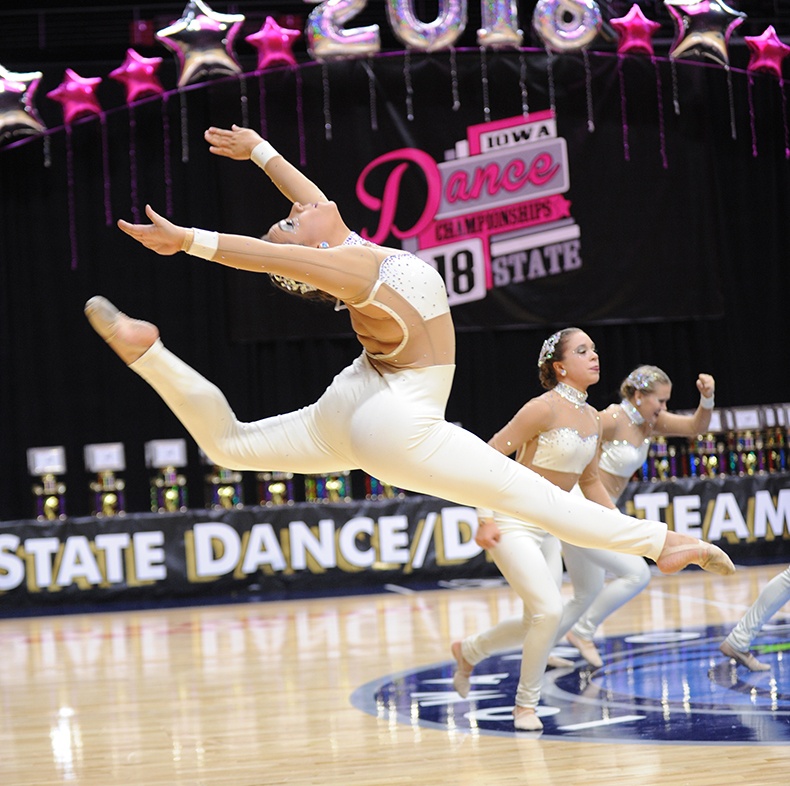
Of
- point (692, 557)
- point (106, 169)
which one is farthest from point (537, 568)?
point (106, 169)

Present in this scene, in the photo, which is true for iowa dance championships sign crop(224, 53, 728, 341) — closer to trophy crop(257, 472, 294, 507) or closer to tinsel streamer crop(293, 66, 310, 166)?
tinsel streamer crop(293, 66, 310, 166)

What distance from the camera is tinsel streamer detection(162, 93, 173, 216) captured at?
10.7m

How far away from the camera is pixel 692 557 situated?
3.65 metres

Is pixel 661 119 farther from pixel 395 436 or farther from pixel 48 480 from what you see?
pixel 395 436

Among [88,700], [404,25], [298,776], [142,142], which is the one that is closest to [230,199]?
[142,142]

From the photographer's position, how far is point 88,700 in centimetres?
572

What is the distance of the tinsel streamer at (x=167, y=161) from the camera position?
1072 cm

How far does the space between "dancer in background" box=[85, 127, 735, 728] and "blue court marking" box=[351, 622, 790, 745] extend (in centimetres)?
103

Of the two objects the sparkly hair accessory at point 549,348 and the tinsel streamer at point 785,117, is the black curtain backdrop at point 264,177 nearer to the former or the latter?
the tinsel streamer at point 785,117

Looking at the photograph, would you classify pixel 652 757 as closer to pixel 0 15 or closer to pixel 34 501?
pixel 34 501

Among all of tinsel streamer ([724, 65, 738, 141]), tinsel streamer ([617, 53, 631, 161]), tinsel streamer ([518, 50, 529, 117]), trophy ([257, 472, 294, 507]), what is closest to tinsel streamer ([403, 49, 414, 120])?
tinsel streamer ([518, 50, 529, 117])

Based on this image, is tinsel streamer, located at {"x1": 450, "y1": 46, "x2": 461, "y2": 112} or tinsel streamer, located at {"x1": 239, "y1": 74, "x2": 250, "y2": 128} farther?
tinsel streamer, located at {"x1": 450, "y1": 46, "x2": 461, "y2": 112}

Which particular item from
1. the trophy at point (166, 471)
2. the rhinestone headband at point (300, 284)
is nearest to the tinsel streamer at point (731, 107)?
the trophy at point (166, 471)

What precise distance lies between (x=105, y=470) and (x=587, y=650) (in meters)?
5.41
